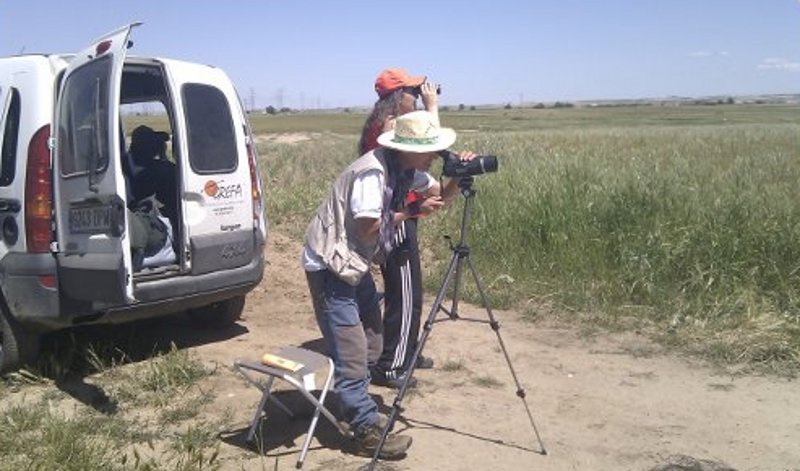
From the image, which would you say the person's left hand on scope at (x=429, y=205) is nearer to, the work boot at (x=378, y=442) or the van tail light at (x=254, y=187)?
the work boot at (x=378, y=442)

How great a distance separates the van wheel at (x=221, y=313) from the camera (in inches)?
223

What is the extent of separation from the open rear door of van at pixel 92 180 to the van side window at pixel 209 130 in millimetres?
777

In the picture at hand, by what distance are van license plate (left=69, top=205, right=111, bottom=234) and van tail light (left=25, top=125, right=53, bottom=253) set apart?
0.52 feet

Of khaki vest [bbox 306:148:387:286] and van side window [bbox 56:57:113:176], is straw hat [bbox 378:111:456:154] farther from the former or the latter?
van side window [bbox 56:57:113:176]

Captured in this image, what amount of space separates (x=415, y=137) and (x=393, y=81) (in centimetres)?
71

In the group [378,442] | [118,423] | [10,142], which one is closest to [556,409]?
[378,442]

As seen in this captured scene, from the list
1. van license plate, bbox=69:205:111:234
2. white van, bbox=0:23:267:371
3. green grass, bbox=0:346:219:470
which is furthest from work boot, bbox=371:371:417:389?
van license plate, bbox=69:205:111:234

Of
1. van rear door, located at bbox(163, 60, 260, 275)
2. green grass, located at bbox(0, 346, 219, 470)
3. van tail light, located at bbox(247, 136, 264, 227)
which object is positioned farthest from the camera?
van tail light, located at bbox(247, 136, 264, 227)

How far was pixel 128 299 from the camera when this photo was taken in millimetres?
3705

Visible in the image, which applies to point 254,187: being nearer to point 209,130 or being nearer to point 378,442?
point 209,130

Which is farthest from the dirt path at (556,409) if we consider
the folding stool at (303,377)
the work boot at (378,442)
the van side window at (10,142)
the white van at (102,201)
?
the van side window at (10,142)

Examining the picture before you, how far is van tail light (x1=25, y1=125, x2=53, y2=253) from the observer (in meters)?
4.20

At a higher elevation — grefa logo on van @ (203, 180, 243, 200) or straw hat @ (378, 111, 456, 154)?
straw hat @ (378, 111, 456, 154)

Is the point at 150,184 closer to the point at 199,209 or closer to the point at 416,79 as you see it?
the point at 199,209
